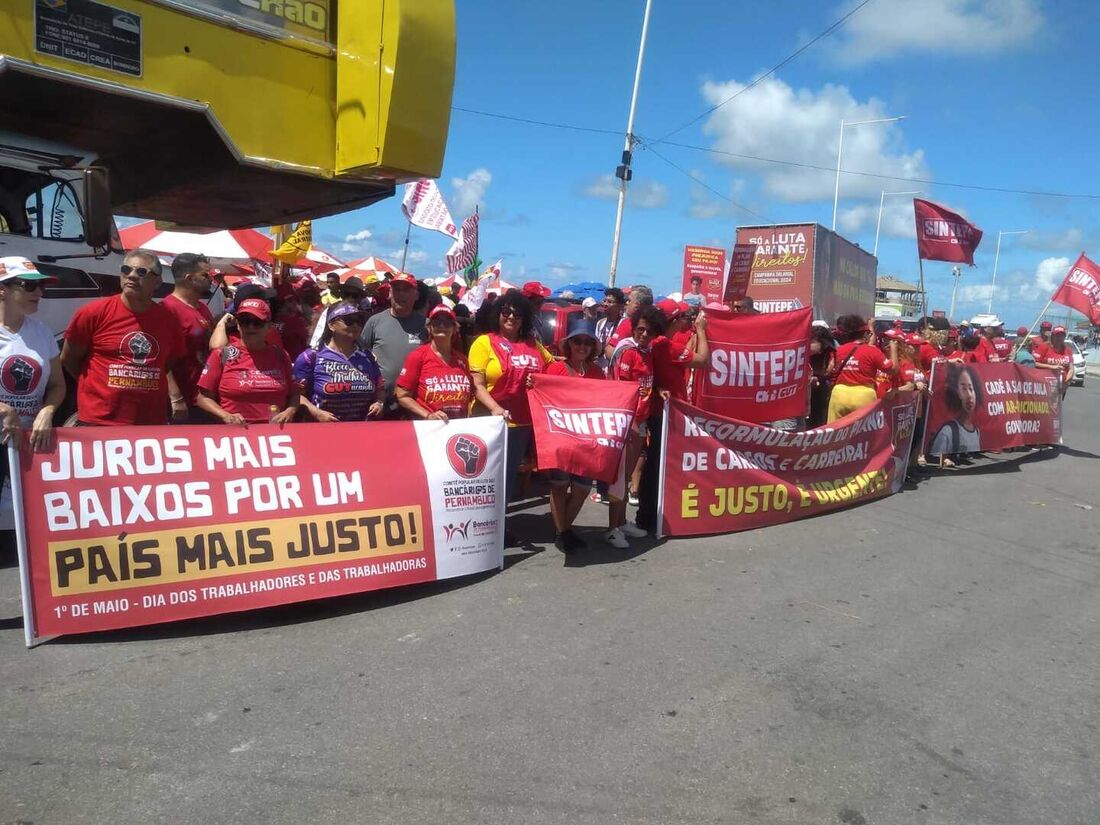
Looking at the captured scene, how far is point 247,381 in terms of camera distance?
487 cm

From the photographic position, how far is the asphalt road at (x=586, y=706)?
2861 mm

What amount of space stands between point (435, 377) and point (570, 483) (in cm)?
123

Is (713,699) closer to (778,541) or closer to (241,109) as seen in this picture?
(778,541)

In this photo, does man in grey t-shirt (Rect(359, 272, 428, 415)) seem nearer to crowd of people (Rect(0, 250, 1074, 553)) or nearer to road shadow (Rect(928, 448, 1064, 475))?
crowd of people (Rect(0, 250, 1074, 553))

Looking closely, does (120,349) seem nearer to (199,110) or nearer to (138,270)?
(138,270)

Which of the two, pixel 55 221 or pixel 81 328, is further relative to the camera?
pixel 55 221

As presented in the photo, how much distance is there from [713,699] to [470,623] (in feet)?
4.73

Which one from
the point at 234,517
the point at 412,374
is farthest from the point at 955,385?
the point at 234,517

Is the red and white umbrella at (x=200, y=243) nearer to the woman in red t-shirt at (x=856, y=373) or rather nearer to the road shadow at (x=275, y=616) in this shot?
the woman in red t-shirt at (x=856, y=373)

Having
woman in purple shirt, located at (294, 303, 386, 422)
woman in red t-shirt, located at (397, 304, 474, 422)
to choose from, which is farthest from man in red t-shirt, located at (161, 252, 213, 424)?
woman in red t-shirt, located at (397, 304, 474, 422)

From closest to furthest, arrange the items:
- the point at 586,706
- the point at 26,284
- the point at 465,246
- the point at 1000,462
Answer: the point at 586,706 < the point at 26,284 < the point at 1000,462 < the point at 465,246

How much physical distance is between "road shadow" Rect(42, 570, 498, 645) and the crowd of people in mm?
1018

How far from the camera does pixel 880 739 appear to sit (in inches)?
133

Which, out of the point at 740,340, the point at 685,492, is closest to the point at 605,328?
the point at 740,340
